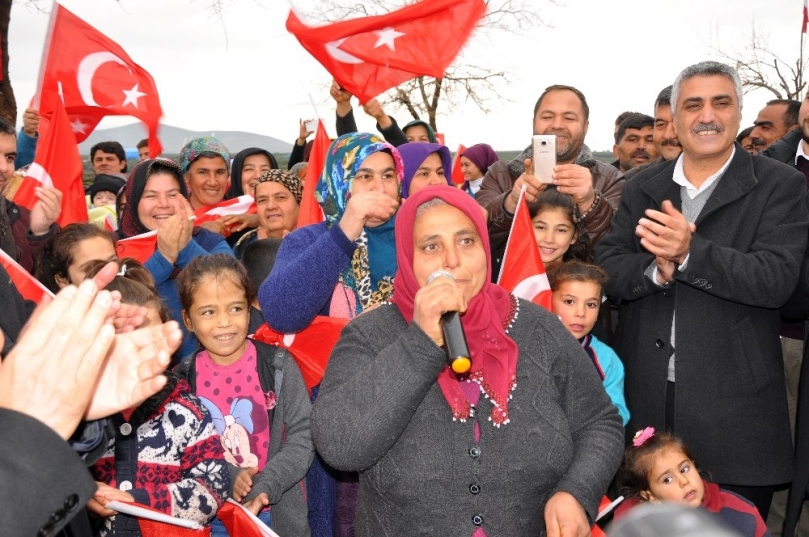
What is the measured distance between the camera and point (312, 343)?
3.72 m

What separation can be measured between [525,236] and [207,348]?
171 centimetres

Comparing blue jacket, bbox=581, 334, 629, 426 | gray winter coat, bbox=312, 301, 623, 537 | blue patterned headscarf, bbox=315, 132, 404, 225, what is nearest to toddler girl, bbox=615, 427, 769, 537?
blue jacket, bbox=581, 334, 629, 426

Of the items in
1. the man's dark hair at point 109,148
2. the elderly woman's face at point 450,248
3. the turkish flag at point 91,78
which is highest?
the turkish flag at point 91,78

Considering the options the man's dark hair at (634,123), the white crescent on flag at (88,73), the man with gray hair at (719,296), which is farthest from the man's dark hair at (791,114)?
the white crescent on flag at (88,73)

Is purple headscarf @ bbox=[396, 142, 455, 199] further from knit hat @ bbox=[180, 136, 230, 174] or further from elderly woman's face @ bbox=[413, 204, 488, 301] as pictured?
elderly woman's face @ bbox=[413, 204, 488, 301]

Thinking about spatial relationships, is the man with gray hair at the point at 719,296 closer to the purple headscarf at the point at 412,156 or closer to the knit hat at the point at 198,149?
the purple headscarf at the point at 412,156

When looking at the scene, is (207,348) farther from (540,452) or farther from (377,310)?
(540,452)

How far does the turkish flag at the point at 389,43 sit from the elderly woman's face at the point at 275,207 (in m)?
1.00

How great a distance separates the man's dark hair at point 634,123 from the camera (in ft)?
26.0

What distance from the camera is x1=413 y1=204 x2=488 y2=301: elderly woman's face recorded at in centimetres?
271

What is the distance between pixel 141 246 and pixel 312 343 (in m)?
1.65

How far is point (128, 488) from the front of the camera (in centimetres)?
302

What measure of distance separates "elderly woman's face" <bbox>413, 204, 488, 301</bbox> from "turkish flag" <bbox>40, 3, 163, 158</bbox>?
4229mm

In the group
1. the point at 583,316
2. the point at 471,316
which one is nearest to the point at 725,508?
the point at 583,316
